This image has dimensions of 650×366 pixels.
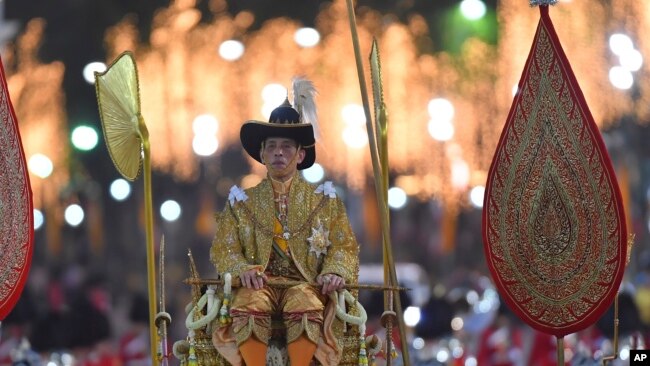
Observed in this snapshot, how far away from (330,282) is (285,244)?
370mm

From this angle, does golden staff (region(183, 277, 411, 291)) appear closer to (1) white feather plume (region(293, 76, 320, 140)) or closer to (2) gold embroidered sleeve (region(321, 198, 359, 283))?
(2) gold embroidered sleeve (region(321, 198, 359, 283))

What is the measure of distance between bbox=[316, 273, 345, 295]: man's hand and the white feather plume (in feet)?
2.70

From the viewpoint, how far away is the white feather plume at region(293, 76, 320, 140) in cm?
736

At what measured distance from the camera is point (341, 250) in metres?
7.09

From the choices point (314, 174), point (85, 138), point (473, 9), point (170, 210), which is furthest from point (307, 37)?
point (85, 138)

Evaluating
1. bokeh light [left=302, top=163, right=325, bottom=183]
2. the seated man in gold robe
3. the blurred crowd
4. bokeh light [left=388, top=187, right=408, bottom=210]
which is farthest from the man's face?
bokeh light [left=388, top=187, right=408, bottom=210]

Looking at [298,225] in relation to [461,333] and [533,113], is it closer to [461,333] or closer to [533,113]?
[533,113]

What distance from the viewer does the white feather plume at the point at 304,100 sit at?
7.36 meters

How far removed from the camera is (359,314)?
6.95m

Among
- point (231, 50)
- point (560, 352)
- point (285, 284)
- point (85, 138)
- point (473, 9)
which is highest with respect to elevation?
point (473, 9)

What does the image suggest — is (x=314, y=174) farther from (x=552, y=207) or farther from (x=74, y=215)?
(x=552, y=207)

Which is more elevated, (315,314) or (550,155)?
(550,155)

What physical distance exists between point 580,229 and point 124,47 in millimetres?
4899

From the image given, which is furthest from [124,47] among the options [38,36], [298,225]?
[298,225]
